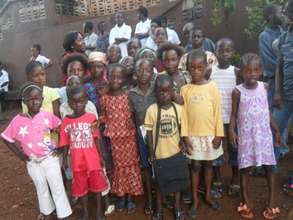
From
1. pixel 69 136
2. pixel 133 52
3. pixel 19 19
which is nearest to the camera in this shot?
pixel 69 136

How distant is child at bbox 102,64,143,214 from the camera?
3422 millimetres

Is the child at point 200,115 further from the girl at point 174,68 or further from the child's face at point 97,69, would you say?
the child's face at point 97,69

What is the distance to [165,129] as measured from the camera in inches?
127

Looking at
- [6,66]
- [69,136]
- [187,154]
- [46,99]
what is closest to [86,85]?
[46,99]

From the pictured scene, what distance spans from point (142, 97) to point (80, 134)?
705 mm

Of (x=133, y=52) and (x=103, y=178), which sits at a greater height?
(x=133, y=52)

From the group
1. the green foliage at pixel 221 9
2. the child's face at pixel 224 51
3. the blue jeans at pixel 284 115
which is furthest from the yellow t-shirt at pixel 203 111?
the green foliage at pixel 221 9

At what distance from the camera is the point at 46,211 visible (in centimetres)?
345

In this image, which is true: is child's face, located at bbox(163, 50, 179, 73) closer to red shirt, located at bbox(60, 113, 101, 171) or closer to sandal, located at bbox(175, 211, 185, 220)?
red shirt, located at bbox(60, 113, 101, 171)

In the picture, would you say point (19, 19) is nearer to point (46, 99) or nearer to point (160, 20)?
point (160, 20)

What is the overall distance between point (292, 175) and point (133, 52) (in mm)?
2551

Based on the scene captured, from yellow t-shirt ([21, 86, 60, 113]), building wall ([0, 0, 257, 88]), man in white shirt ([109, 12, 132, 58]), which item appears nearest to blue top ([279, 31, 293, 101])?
yellow t-shirt ([21, 86, 60, 113])

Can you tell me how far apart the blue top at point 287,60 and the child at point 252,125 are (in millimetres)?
579

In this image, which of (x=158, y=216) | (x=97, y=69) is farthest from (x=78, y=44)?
(x=158, y=216)
